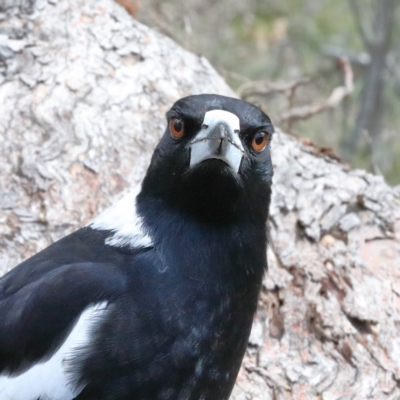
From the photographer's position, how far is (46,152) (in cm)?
357

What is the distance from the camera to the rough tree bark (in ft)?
10.2

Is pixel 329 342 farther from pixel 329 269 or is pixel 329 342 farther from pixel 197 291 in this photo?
pixel 197 291

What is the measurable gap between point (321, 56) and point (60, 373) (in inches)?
174

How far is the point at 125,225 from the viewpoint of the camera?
254cm

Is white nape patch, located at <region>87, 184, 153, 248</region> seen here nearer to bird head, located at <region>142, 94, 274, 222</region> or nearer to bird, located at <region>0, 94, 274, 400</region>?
bird, located at <region>0, 94, 274, 400</region>

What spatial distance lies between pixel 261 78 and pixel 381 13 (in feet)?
3.82

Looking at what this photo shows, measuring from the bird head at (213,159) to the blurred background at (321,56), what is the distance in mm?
2481

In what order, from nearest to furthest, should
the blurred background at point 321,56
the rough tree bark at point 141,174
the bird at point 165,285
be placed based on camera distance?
the bird at point 165,285 → the rough tree bark at point 141,174 → the blurred background at point 321,56

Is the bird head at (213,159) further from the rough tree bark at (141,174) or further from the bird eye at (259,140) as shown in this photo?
the rough tree bark at (141,174)

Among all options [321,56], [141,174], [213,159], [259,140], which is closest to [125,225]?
[213,159]

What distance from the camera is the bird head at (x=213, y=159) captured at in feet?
7.61

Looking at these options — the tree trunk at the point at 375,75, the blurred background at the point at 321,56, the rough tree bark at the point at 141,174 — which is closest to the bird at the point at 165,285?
the rough tree bark at the point at 141,174

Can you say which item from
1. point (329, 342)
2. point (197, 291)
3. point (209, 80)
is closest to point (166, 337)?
point (197, 291)

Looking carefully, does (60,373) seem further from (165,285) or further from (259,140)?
(259,140)
